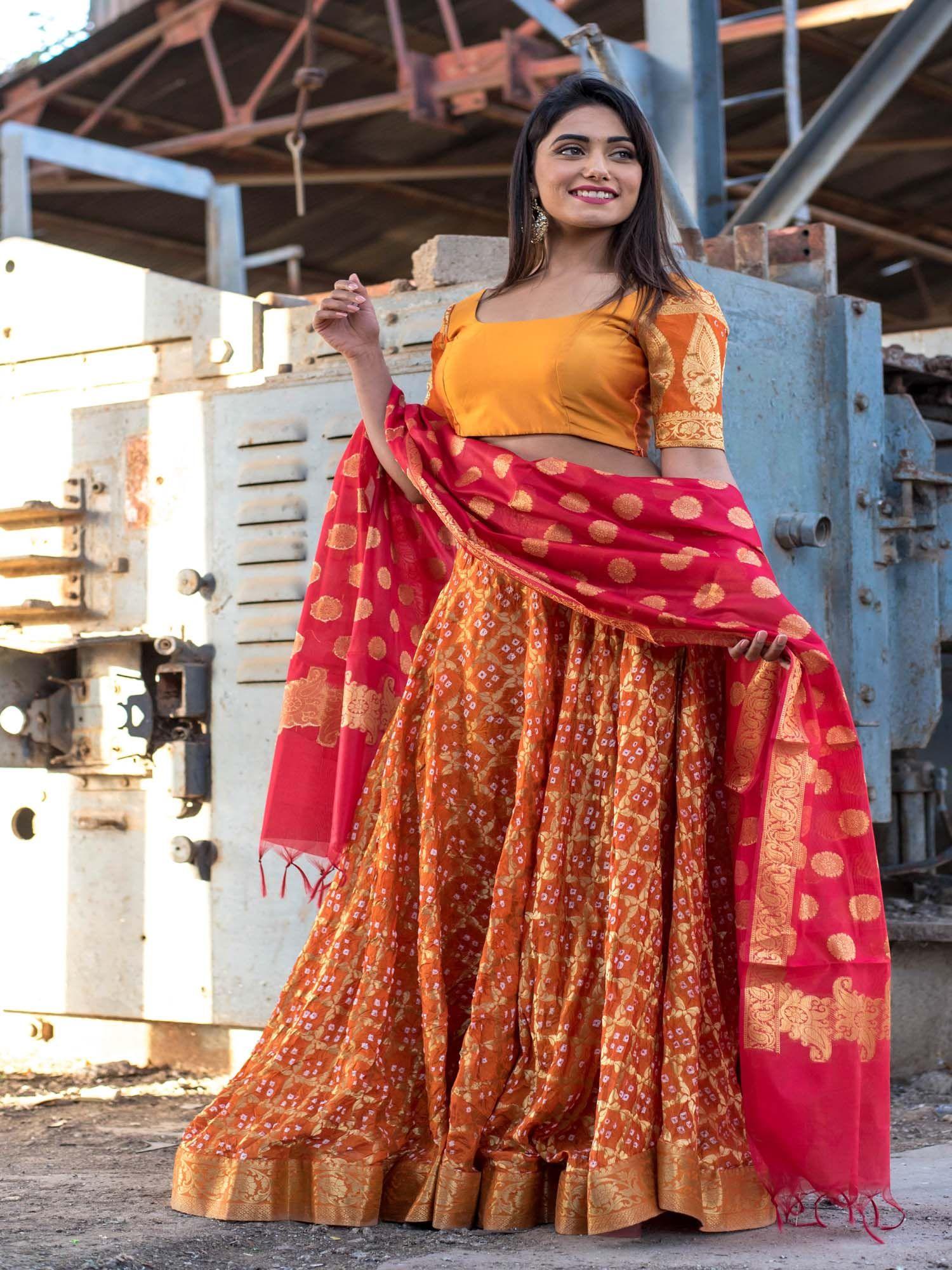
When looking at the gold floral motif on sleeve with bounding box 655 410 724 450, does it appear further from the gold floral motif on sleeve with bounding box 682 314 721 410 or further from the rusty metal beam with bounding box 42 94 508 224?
the rusty metal beam with bounding box 42 94 508 224

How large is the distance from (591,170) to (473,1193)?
5.14ft

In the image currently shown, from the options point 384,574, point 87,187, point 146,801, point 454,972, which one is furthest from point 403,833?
point 87,187

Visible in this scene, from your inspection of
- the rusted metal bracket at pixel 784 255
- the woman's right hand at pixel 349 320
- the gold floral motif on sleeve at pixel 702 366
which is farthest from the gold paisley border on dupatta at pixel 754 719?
the rusted metal bracket at pixel 784 255

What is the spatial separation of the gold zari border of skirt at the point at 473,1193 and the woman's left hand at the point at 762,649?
2.32 feet


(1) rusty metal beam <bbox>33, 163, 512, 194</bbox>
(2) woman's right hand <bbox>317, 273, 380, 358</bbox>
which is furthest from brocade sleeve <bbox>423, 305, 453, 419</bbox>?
(1) rusty metal beam <bbox>33, 163, 512, 194</bbox>

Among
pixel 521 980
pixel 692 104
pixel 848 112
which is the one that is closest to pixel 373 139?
pixel 848 112

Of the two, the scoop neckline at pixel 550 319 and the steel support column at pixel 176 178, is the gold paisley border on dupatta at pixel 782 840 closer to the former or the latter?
the scoop neckline at pixel 550 319

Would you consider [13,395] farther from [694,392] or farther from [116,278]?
[694,392]

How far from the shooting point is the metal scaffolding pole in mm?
5793

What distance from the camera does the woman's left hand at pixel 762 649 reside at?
242cm

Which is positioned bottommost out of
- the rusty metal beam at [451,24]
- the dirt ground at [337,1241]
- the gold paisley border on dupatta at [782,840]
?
the dirt ground at [337,1241]

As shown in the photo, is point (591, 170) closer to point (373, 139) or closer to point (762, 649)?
point (762, 649)

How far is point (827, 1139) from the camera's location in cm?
234

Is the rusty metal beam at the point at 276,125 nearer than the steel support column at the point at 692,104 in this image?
No
